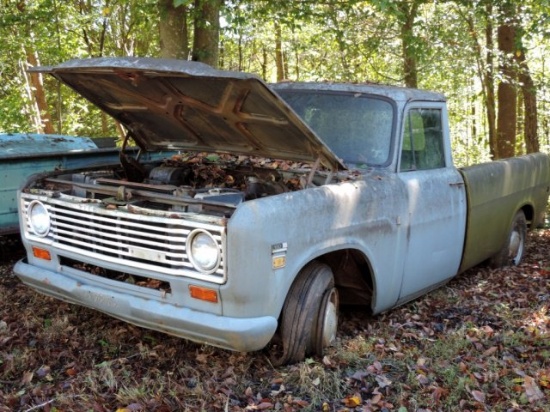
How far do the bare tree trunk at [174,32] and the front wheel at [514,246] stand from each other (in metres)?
4.24

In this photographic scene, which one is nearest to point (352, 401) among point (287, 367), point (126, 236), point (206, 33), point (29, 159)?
point (287, 367)

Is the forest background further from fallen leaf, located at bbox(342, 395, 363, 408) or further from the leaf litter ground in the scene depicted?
fallen leaf, located at bbox(342, 395, 363, 408)

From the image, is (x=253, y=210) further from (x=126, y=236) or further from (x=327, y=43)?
(x=327, y=43)

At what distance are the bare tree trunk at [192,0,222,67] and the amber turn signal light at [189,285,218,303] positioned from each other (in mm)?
4932

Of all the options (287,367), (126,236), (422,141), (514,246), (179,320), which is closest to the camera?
(179,320)

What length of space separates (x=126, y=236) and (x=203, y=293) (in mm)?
624

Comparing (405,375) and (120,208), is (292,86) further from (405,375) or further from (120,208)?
(405,375)

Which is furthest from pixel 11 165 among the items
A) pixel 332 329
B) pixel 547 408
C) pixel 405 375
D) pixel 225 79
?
pixel 547 408

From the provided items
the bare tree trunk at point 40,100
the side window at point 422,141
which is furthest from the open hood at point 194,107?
the bare tree trunk at point 40,100

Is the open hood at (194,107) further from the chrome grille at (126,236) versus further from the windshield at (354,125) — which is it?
the chrome grille at (126,236)

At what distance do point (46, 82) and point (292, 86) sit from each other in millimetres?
13620

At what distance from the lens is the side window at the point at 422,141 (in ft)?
15.2

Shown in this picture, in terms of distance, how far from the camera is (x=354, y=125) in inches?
181

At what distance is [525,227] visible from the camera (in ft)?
21.7
